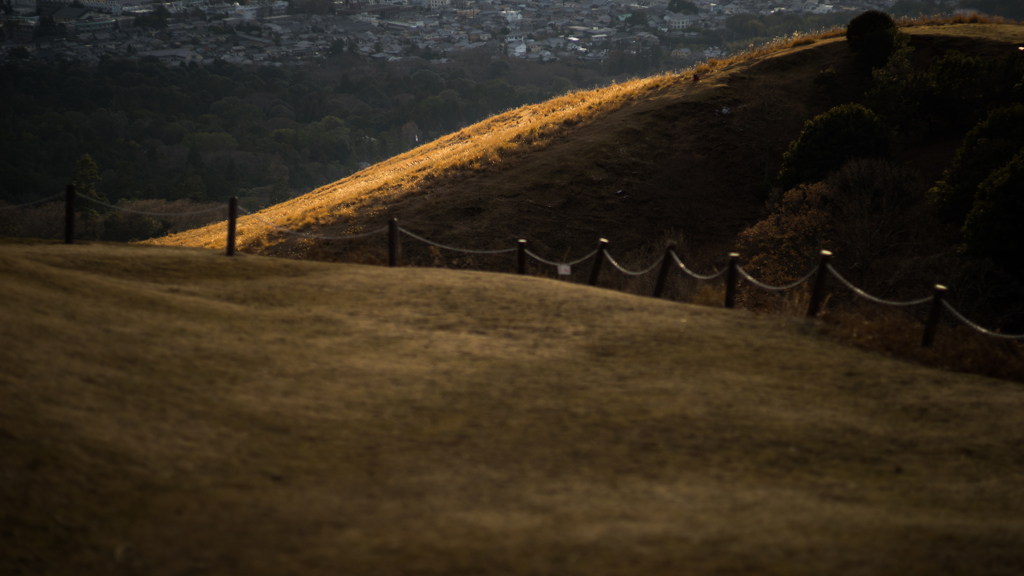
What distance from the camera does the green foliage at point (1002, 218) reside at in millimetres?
15680

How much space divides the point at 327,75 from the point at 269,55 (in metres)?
15.1

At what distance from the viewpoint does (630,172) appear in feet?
89.4

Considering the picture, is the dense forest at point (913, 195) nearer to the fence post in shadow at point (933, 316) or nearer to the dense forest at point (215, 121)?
the fence post in shadow at point (933, 316)

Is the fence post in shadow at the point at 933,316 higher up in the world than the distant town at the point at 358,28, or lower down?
lower down

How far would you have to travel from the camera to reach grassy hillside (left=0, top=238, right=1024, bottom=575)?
174 inches

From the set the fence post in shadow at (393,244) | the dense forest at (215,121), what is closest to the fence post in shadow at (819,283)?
the fence post in shadow at (393,244)

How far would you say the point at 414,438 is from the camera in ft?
19.7

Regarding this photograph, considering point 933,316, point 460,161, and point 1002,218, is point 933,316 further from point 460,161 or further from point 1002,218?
point 460,161

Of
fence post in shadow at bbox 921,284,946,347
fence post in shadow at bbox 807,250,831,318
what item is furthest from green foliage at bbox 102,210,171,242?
fence post in shadow at bbox 921,284,946,347

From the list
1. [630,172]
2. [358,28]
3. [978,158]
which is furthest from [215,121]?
[978,158]

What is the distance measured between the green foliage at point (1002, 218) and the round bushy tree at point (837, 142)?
7.43 metres

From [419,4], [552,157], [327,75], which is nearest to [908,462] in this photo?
[552,157]

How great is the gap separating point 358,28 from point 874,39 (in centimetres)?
15754

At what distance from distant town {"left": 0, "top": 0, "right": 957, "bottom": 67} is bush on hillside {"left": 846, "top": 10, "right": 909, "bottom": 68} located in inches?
3723
